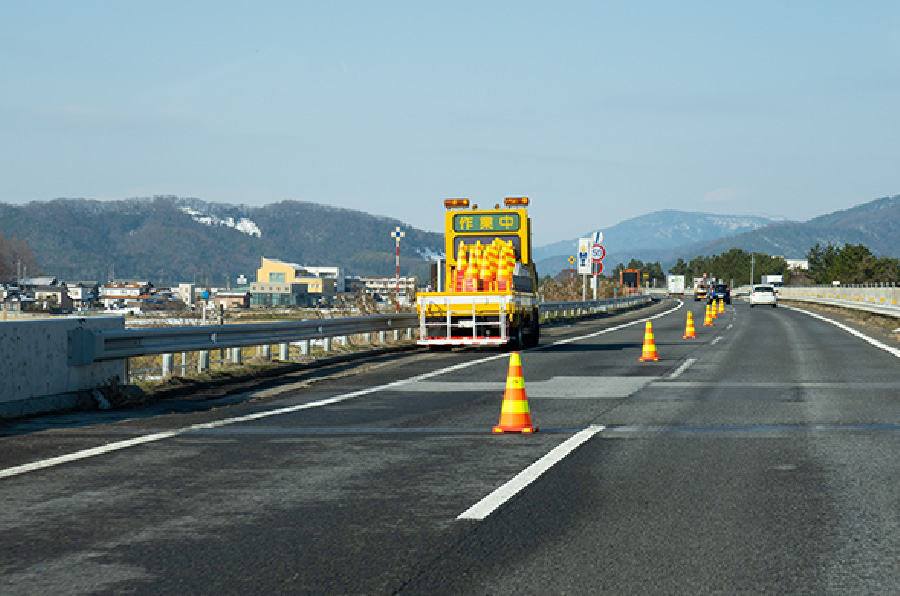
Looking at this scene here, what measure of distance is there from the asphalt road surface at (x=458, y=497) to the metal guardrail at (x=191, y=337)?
106 centimetres

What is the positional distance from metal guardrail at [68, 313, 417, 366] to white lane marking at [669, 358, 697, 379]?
6694 mm

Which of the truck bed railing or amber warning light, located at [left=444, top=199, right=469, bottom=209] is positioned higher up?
amber warning light, located at [left=444, top=199, right=469, bottom=209]

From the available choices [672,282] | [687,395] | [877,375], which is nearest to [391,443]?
[687,395]

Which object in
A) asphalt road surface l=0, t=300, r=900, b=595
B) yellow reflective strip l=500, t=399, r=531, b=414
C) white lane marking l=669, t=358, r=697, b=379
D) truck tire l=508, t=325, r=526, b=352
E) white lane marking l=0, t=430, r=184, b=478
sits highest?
truck tire l=508, t=325, r=526, b=352

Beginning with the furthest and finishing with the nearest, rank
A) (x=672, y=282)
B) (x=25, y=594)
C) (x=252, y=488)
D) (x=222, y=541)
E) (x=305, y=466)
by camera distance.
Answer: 1. (x=672, y=282)
2. (x=305, y=466)
3. (x=252, y=488)
4. (x=222, y=541)
5. (x=25, y=594)

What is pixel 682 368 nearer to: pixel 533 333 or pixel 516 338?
pixel 516 338

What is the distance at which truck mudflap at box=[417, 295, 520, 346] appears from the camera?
23.0 meters

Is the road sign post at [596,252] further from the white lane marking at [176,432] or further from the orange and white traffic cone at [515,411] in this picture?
the orange and white traffic cone at [515,411]

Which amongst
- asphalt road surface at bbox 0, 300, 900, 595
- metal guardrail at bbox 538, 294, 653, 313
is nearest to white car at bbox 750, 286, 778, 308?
metal guardrail at bbox 538, 294, 653, 313

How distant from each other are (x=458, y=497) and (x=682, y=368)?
12427 mm

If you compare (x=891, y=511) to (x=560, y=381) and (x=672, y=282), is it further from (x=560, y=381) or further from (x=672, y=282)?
(x=672, y=282)

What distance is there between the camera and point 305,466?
8453 mm

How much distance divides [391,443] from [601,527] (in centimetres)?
376

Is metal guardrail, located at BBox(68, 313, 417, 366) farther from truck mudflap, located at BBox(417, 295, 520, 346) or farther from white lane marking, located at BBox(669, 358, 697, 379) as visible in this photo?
white lane marking, located at BBox(669, 358, 697, 379)
